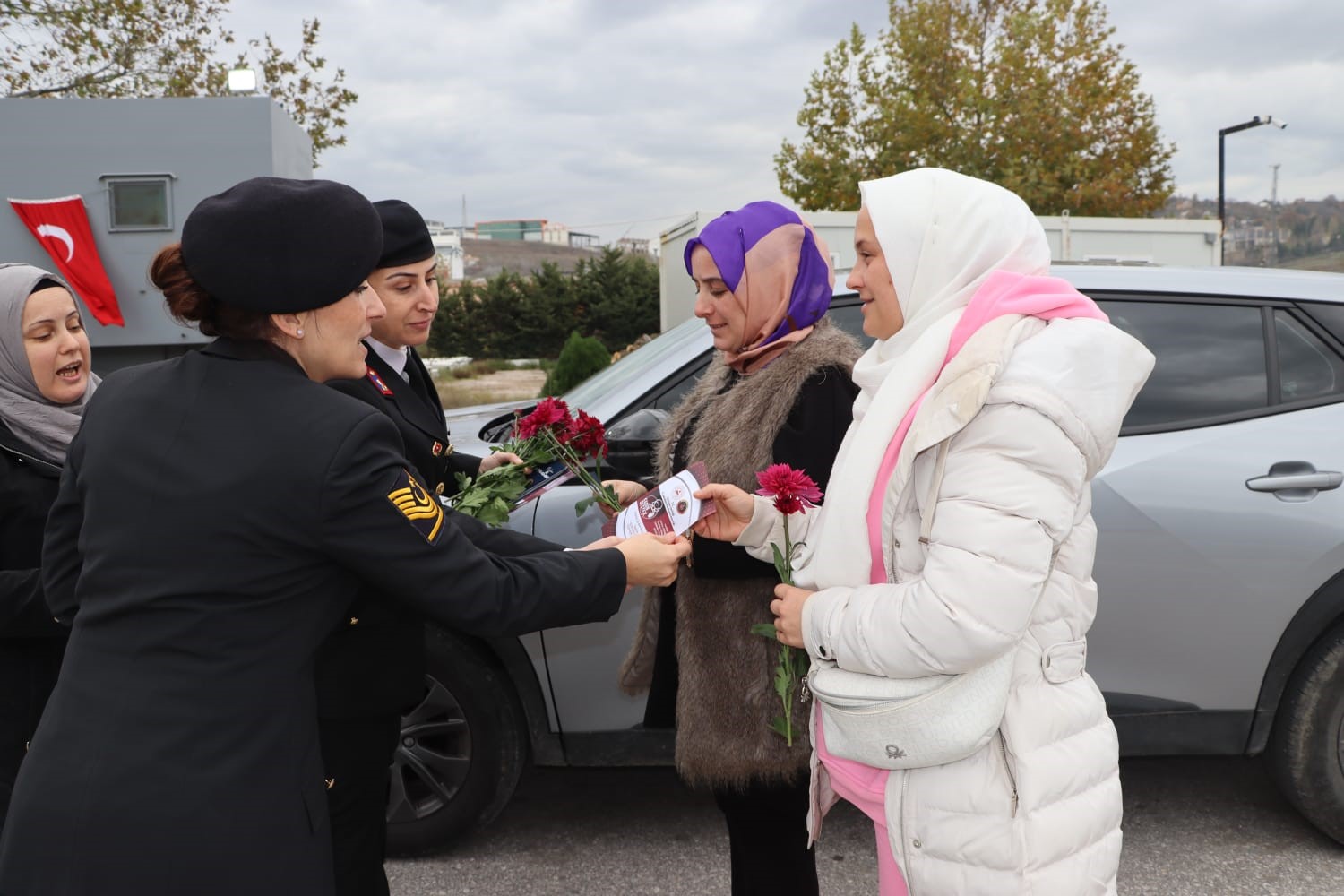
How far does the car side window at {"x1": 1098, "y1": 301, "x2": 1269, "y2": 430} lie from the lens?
3.42 m

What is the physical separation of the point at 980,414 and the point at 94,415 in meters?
1.30

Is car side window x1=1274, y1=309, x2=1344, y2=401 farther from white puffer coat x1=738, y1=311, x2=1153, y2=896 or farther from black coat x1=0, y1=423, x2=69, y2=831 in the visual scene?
black coat x1=0, y1=423, x2=69, y2=831

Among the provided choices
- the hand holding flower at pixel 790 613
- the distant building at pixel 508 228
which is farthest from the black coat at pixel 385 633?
the distant building at pixel 508 228

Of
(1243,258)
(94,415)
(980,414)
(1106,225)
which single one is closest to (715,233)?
(980,414)

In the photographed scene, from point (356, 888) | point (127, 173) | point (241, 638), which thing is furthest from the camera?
point (127, 173)

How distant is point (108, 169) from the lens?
35.4 ft

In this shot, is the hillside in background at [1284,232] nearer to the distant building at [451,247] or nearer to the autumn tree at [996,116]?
the autumn tree at [996,116]

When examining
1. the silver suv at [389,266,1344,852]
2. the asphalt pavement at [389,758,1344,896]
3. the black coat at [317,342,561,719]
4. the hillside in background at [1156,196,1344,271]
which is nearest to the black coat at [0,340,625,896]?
the black coat at [317,342,561,719]

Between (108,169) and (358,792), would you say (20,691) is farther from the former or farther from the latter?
(108,169)

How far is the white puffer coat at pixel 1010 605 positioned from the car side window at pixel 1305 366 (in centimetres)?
205

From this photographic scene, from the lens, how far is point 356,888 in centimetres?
235

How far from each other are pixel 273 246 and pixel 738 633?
1.30 m

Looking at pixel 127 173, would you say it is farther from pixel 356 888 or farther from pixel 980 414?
pixel 980 414

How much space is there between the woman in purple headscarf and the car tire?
179 centimetres
